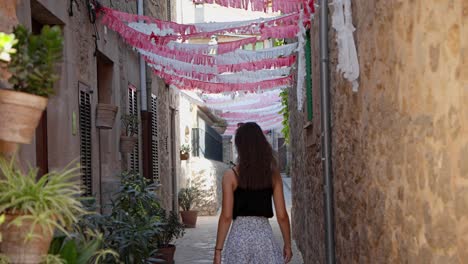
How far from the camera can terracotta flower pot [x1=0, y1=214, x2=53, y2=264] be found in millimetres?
2111

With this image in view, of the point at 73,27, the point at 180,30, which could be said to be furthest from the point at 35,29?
the point at 180,30

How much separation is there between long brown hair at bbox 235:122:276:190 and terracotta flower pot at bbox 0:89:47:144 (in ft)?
7.65

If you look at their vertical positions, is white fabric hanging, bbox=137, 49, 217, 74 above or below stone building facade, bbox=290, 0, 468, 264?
above

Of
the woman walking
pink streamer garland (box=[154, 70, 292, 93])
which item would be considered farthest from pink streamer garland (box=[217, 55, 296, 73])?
the woman walking

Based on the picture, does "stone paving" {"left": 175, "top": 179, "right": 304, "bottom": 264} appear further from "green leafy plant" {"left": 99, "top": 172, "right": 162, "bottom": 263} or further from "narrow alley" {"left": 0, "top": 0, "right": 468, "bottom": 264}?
"green leafy plant" {"left": 99, "top": 172, "right": 162, "bottom": 263}

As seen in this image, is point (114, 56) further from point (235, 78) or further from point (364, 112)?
point (364, 112)

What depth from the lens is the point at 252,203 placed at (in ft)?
14.5

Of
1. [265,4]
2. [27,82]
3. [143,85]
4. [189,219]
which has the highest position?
[265,4]

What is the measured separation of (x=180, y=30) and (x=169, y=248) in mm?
2700

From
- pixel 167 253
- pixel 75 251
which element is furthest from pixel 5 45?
pixel 167 253

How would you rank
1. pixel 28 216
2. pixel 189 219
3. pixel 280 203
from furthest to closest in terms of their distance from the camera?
pixel 189 219 < pixel 280 203 < pixel 28 216

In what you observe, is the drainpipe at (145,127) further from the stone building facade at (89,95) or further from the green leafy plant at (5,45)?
the green leafy plant at (5,45)

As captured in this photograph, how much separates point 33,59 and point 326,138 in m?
3.67

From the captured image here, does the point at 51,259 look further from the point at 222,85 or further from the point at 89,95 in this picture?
the point at 222,85
